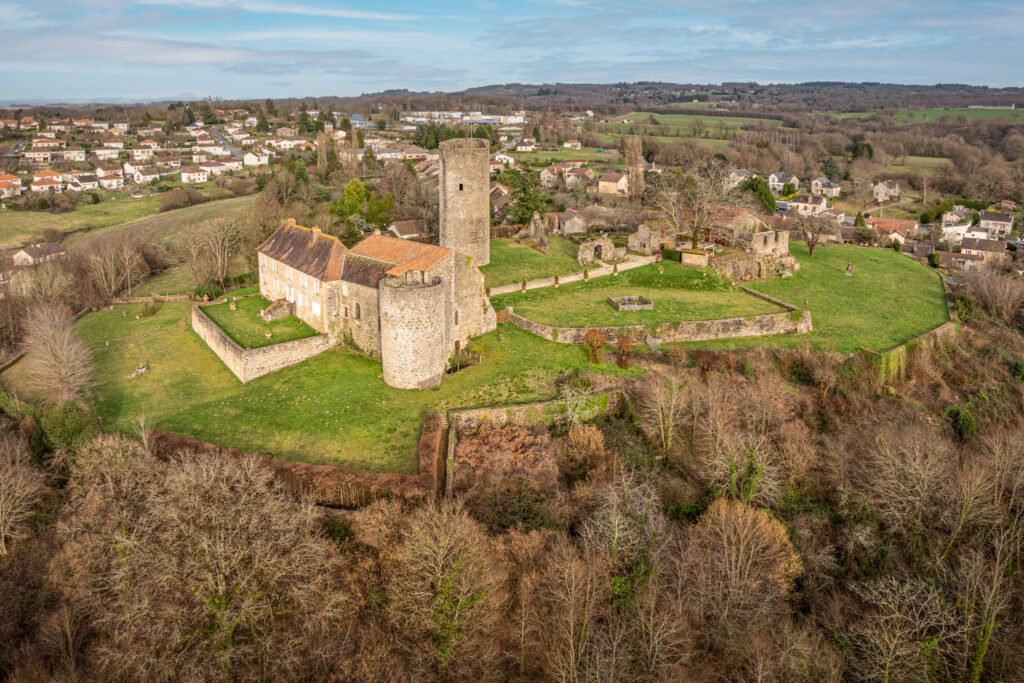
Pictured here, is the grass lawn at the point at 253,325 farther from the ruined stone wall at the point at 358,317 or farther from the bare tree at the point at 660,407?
the bare tree at the point at 660,407

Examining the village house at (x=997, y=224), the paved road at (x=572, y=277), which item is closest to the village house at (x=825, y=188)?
the village house at (x=997, y=224)

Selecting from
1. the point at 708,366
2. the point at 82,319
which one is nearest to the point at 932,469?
the point at 708,366

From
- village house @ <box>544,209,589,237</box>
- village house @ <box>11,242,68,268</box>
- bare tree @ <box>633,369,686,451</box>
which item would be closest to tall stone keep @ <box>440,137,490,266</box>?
village house @ <box>544,209,589,237</box>

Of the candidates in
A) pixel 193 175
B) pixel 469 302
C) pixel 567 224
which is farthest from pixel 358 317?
pixel 193 175

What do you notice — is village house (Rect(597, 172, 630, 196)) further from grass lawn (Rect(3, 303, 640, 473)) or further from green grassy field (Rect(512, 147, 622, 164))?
grass lawn (Rect(3, 303, 640, 473))

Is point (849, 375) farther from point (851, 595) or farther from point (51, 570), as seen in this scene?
point (51, 570)

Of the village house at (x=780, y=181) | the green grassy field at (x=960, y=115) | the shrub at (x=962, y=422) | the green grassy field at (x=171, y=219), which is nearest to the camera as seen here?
the shrub at (x=962, y=422)
